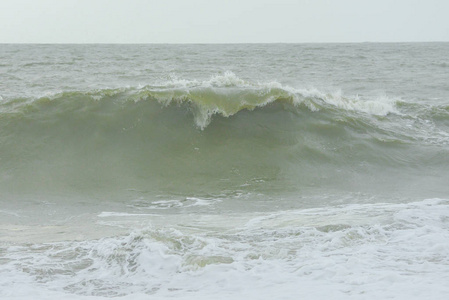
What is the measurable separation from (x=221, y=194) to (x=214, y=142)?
2305 mm

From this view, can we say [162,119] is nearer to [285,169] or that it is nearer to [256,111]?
[256,111]

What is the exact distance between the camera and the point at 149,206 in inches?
244

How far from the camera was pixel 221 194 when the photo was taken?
6.78m

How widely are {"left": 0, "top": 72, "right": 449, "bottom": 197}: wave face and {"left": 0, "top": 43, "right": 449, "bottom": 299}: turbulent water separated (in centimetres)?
4

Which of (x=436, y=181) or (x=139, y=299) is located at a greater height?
(x=436, y=181)

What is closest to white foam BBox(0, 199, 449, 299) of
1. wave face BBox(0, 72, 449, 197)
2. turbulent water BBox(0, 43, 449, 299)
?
turbulent water BBox(0, 43, 449, 299)

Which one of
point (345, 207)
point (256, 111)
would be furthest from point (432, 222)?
point (256, 111)

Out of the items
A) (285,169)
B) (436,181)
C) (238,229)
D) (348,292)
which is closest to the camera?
(348,292)

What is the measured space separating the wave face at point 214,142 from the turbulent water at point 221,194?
36 millimetres

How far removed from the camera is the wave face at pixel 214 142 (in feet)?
24.1

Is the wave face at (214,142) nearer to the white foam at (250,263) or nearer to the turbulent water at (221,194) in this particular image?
the turbulent water at (221,194)

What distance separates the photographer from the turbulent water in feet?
11.8

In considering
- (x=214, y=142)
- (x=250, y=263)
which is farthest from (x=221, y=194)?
(x=250, y=263)

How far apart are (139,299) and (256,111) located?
6973mm
